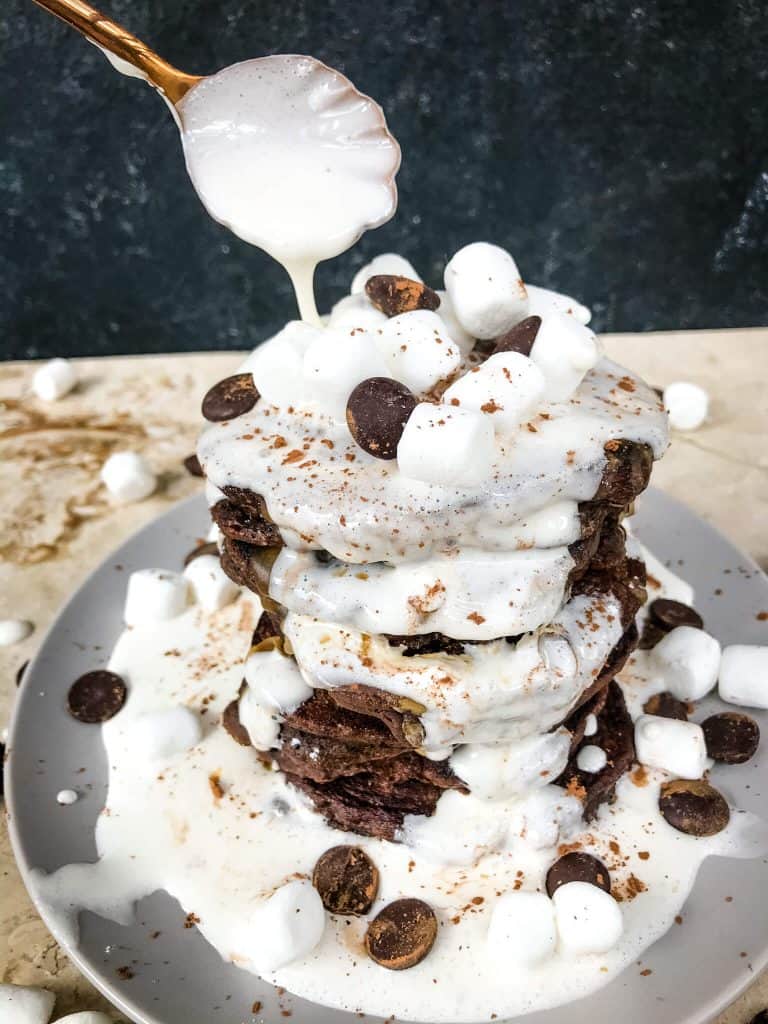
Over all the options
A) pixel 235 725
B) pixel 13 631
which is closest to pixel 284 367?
pixel 235 725

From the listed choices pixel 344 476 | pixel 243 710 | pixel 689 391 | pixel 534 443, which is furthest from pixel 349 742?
pixel 689 391

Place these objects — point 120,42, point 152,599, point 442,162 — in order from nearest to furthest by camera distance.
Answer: point 120,42, point 152,599, point 442,162

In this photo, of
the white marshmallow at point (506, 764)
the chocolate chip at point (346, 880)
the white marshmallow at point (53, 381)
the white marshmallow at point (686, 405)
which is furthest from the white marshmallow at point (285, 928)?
the white marshmallow at point (53, 381)

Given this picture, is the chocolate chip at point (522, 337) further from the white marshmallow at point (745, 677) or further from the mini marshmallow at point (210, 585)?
the mini marshmallow at point (210, 585)

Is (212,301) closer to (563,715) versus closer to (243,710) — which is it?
(243,710)

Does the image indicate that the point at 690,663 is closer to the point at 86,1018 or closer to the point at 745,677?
the point at 745,677
